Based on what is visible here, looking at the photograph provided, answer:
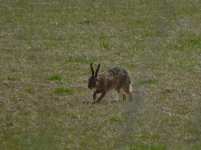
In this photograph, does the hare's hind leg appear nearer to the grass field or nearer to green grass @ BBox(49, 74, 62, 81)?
the grass field

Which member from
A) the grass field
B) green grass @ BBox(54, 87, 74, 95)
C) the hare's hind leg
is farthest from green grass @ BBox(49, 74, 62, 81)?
the hare's hind leg

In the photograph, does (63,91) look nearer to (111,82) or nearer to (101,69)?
(111,82)

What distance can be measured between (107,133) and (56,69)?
469 cm

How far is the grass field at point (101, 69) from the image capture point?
387 inches

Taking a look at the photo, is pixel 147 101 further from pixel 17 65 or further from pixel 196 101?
pixel 17 65

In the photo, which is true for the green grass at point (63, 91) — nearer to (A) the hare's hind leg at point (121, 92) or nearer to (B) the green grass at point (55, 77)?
(A) the hare's hind leg at point (121, 92)

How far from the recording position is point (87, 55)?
1612 cm

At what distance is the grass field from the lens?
387 inches

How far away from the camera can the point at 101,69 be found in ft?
47.7

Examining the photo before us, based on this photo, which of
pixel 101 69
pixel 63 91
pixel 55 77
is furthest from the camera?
pixel 101 69

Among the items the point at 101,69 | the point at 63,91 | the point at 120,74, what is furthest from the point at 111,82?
the point at 101,69

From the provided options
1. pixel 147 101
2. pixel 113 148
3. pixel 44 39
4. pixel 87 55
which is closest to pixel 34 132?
pixel 113 148

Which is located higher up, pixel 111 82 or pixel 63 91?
pixel 111 82

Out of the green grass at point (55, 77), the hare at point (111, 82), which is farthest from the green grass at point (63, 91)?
the green grass at point (55, 77)
